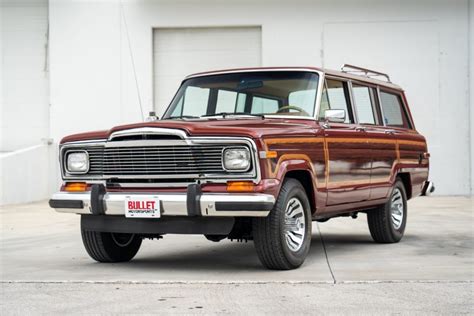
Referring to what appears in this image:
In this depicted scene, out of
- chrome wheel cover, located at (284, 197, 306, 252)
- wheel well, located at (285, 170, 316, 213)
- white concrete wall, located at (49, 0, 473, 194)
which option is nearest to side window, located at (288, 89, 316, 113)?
wheel well, located at (285, 170, 316, 213)

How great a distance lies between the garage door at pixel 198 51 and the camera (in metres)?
18.7

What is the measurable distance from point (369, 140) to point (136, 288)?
358cm

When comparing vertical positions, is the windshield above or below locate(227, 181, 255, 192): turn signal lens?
above

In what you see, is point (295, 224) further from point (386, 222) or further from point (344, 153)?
point (386, 222)

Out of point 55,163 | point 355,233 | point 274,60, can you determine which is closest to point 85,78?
point 55,163

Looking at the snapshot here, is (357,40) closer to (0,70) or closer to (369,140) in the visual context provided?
(0,70)

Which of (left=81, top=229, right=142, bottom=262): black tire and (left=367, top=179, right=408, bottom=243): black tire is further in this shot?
(left=367, top=179, right=408, bottom=243): black tire

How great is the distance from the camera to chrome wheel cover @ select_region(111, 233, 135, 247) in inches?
300

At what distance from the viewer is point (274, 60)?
18625 millimetres

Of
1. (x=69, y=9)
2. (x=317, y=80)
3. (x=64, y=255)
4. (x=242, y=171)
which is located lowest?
(x=64, y=255)

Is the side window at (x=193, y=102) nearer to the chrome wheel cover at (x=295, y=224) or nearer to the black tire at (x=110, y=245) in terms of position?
the black tire at (x=110, y=245)

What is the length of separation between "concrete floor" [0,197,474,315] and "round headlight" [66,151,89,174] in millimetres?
902

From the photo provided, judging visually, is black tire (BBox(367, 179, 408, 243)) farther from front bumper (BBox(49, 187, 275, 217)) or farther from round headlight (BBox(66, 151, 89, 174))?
round headlight (BBox(66, 151, 89, 174))

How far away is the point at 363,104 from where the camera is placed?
353 inches
